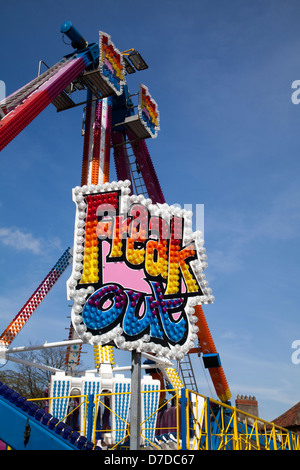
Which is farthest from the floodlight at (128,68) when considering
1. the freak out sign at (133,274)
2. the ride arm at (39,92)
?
the freak out sign at (133,274)

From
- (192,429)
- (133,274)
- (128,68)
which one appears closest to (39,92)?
(133,274)

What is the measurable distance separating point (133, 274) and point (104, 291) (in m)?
0.86

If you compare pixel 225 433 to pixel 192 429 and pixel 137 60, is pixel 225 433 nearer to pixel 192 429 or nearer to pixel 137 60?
pixel 192 429

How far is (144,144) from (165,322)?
17.8 meters

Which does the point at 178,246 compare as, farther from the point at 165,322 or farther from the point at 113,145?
the point at 113,145

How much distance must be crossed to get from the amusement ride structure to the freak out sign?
3 centimetres

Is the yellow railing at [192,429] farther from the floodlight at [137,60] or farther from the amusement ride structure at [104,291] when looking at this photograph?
the floodlight at [137,60]

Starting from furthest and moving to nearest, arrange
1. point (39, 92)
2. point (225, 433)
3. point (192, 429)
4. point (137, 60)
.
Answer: point (137, 60) < point (39, 92) < point (192, 429) < point (225, 433)

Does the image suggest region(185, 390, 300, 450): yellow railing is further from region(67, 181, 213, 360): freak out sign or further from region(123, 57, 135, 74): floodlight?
region(123, 57, 135, 74): floodlight

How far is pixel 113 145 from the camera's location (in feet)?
86.7

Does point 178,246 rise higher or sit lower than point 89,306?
higher

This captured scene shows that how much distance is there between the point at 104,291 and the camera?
10.2 meters

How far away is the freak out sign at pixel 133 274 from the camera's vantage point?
32.9 ft
